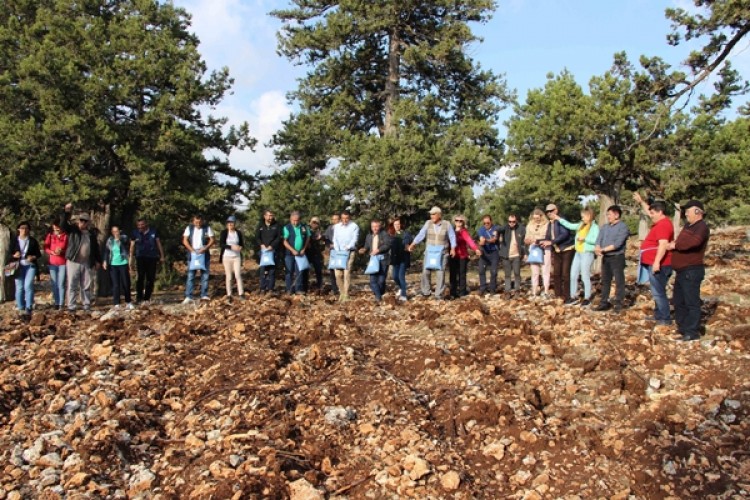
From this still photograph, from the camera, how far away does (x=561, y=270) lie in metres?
10.3

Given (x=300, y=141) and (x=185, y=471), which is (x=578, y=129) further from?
(x=185, y=471)

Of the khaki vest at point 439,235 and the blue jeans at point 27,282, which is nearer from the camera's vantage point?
the blue jeans at point 27,282

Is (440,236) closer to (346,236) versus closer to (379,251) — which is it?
(379,251)

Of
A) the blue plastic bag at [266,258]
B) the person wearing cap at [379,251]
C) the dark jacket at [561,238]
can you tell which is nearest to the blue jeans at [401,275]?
the person wearing cap at [379,251]

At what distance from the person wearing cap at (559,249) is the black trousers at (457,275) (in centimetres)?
165

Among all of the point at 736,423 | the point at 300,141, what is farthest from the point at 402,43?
the point at 736,423

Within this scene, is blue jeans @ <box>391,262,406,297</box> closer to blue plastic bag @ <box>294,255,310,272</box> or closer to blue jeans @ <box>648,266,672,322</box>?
blue plastic bag @ <box>294,255,310,272</box>

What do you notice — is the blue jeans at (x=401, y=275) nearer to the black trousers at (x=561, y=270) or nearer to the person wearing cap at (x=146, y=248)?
the black trousers at (x=561, y=270)

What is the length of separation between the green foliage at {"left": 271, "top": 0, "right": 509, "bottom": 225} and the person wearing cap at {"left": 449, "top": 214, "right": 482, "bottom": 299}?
22.6 feet

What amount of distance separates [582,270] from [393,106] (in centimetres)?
1118

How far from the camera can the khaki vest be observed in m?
10.5

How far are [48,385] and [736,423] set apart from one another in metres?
6.58

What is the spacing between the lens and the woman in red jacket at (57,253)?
32.0 ft

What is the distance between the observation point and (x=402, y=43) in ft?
67.0
